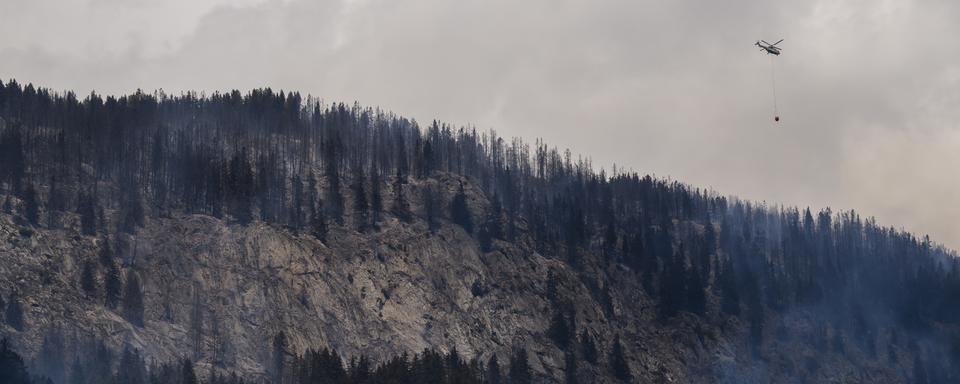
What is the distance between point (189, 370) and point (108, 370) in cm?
1061

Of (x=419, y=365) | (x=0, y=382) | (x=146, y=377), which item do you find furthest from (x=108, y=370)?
(x=419, y=365)

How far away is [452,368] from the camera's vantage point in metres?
199

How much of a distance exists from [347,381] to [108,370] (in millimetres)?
30601

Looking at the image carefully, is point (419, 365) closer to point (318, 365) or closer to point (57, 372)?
point (318, 365)

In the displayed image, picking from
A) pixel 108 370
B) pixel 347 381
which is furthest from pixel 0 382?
pixel 347 381

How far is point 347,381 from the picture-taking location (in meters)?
190

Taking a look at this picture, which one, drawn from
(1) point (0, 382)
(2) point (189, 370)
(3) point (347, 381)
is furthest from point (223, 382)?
(1) point (0, 382)

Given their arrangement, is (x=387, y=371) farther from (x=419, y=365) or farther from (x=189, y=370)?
(x=189, y=370)

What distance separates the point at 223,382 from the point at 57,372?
Result: 20591 millimetres

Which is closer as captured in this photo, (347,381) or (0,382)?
(0,382)

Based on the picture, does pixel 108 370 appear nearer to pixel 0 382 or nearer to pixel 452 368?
pixel 0 382

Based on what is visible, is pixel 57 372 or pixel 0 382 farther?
pixel 57 372

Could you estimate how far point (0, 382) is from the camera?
174500 mm

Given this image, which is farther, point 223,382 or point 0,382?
point 223,382
